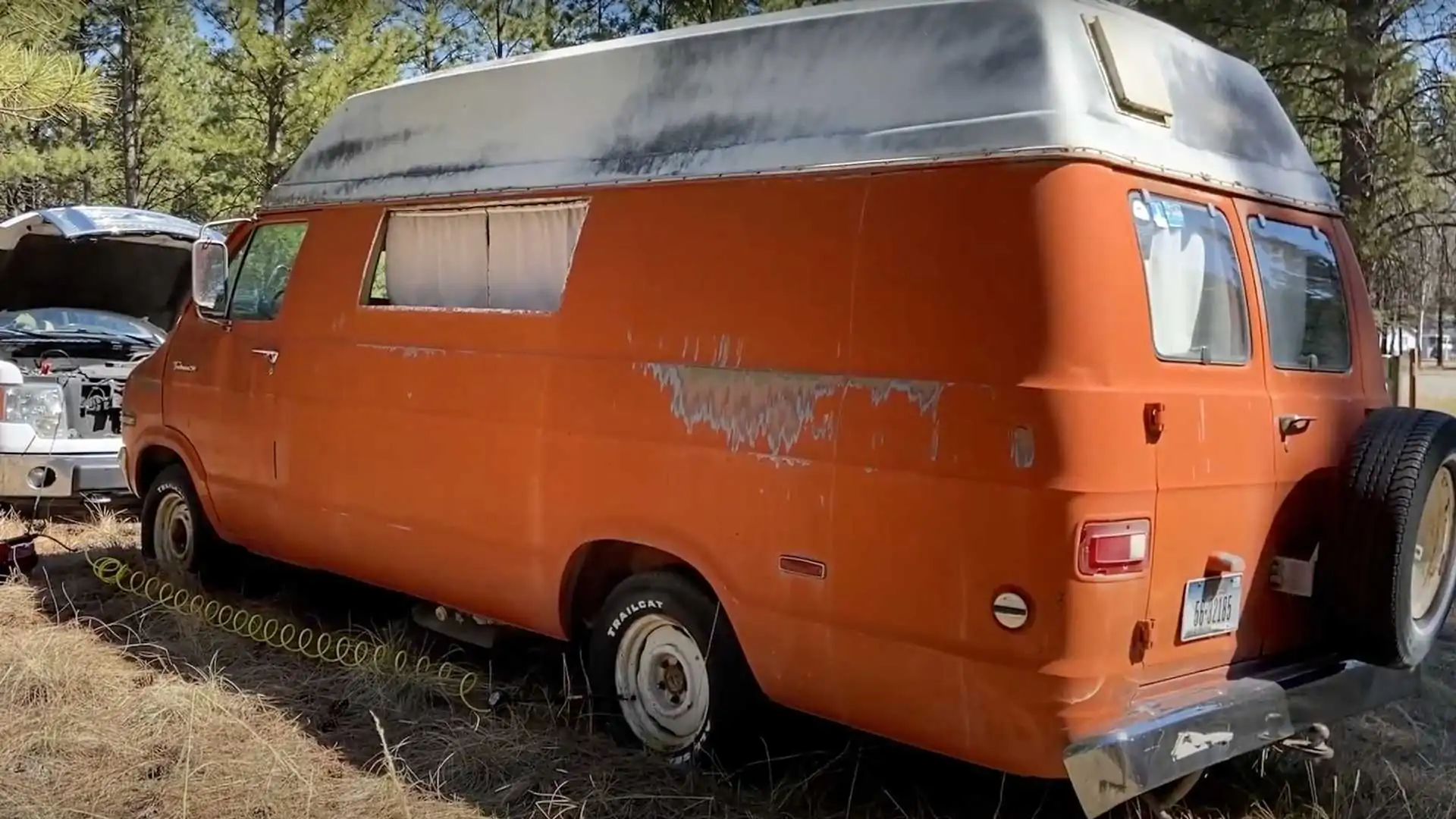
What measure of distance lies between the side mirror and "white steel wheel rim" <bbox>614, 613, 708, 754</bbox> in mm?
3296

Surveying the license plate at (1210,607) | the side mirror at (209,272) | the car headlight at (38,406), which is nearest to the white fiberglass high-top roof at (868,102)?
the license plate at (1210,607)

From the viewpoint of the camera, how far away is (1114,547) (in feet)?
11.1

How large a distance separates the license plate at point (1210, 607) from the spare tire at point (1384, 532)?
32cm

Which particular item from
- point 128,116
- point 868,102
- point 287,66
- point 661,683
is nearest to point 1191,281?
point 868,102

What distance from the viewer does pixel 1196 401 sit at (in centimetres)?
366

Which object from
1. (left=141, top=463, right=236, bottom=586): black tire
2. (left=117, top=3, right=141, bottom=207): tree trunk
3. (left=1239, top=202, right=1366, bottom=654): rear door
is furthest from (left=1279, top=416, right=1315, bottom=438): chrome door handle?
(left=117, top=3, right=141, bottom=207): tree trunk

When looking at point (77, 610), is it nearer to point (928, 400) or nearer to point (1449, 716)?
point (928, 400)

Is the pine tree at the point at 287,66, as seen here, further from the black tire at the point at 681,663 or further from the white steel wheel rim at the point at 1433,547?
the white steel wheel rim at the point at 1433,547

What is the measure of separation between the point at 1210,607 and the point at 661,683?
6.32 ft

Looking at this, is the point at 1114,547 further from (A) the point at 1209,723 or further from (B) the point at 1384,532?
(B) the point at 1384,532

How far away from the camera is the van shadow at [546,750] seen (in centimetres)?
424

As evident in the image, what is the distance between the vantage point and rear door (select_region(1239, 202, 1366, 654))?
158 inches

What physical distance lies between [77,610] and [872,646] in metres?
4.68

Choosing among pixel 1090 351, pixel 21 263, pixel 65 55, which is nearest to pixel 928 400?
pixel 1090 351
